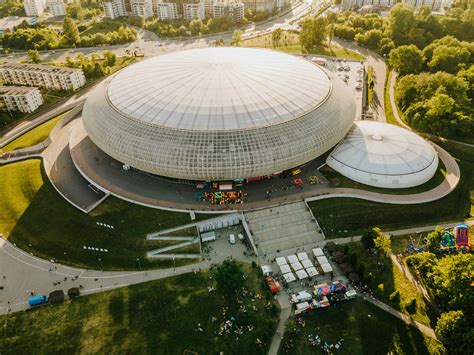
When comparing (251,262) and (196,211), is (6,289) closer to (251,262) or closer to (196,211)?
(196,211)


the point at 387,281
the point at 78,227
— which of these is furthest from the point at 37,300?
the point at 387,281

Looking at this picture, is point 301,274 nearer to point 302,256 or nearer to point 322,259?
point 302,256

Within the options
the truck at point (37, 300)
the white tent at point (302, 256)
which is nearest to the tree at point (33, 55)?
the truck at point (37, 300)

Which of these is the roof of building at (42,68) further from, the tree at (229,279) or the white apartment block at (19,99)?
the tree at (229,279)

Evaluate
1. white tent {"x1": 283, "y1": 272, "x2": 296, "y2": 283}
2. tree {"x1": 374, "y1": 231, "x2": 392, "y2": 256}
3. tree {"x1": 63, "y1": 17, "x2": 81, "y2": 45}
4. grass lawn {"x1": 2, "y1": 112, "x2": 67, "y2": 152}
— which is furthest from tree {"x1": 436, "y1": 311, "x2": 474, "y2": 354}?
tree {"x1": 63, "y1": 17, "x2": 81, "y2": 45}

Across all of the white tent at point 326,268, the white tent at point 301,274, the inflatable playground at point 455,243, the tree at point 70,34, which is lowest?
the white tent at point 301,274

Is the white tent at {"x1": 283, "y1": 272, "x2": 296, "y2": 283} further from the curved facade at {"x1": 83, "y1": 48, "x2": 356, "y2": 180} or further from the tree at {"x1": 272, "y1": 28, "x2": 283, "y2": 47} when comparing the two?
the tree at {"x1": 272, "y1": 28, "x2": 283, "y2": 47}

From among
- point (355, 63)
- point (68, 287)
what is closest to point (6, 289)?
point (68, 287)
